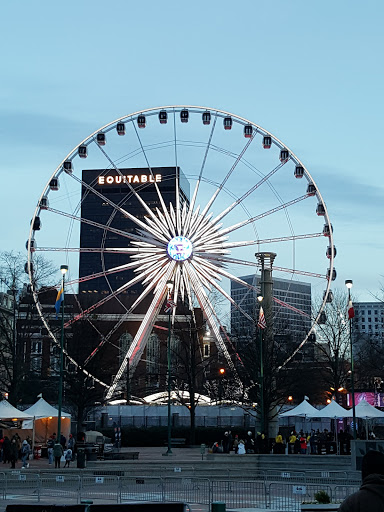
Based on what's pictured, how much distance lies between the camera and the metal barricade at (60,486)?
2678 centimetres

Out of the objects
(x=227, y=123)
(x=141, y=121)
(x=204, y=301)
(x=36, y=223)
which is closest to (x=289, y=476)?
(x=204, y=301)

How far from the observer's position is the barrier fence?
23.2 metres

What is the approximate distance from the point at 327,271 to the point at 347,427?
10292 millimetres

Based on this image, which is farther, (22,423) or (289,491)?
(22,423)

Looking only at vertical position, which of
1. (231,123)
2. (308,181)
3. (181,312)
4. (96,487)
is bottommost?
(96,487)

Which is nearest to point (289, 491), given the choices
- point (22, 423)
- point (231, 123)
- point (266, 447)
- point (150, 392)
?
point (266, 447)

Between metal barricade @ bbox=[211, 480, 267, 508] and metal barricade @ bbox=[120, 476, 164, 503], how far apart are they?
171 cm

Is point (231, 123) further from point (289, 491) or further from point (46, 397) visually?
point (289, 491)

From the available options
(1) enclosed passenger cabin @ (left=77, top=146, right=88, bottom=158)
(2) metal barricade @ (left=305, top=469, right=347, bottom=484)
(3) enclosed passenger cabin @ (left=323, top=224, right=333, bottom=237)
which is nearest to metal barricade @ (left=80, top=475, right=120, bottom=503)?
(2) metal barricade @ (left=305, top=469, right=347, bottom=484)

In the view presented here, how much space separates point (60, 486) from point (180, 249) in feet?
89.3

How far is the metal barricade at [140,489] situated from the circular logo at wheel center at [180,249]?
82.0 feet

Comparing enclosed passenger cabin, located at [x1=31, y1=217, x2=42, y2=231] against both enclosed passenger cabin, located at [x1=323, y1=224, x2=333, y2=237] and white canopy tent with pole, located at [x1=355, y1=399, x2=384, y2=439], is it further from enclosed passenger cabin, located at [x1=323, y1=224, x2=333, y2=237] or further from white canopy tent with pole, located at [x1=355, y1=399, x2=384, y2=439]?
white canopy tent with pole, located at [x1=355, y1=399, x2=384, y2=439]

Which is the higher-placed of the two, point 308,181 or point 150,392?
point 308,181

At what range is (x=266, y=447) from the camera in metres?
42.1
